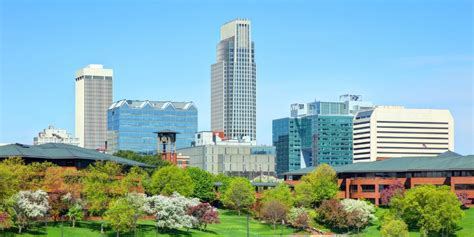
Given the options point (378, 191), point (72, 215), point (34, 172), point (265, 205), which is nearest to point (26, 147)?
point (34, 172)

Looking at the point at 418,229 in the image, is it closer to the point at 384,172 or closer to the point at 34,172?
the point at 384,172

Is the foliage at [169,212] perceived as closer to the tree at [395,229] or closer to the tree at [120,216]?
the tree at [120,216]

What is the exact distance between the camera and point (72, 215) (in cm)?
14825

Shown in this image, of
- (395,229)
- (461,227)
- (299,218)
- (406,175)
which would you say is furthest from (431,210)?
(406,175)

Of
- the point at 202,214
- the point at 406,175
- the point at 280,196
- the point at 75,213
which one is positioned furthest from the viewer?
the point at 406,175

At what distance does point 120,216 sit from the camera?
14238 cm

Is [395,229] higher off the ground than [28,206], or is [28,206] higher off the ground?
[28,206]

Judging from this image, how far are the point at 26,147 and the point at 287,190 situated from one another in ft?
153

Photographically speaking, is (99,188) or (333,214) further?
(333,214)

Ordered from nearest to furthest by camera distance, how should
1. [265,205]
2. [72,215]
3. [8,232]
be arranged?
[8,232] < [72,215] < [265,205]

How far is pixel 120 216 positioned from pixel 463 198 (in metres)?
62.7

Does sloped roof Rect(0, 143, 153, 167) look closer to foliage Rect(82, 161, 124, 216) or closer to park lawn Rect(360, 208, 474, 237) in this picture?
foliage Rect(82, 161, 124, 216)

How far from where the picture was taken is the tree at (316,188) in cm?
18150

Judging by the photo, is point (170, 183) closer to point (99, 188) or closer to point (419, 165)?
point (99, 188)
